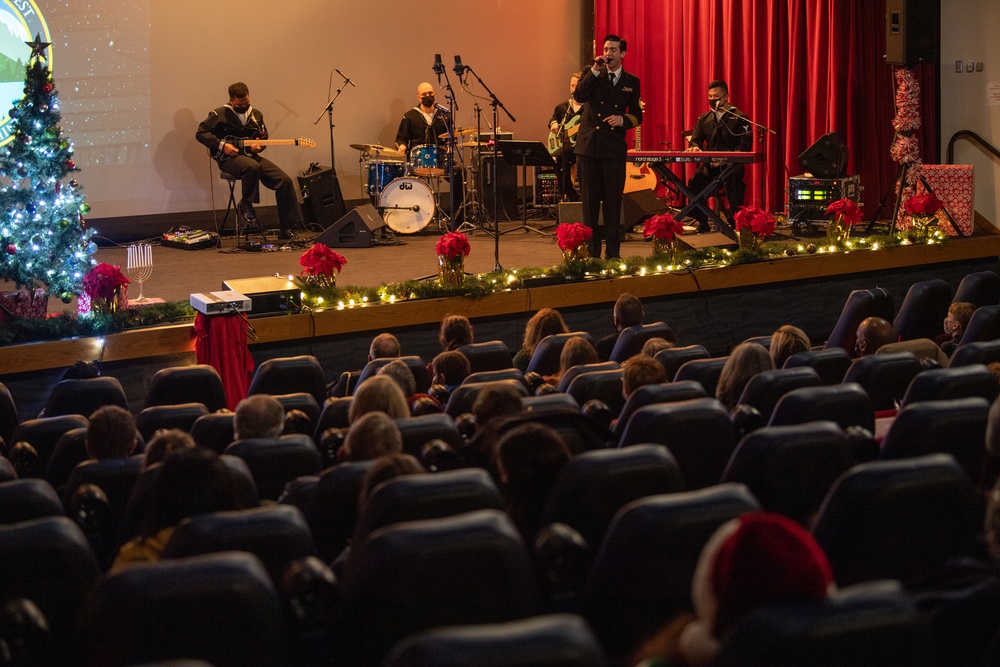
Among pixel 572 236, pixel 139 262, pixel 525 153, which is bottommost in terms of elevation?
pixel 139 262

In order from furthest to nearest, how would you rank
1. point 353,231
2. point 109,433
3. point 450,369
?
1. point 353,231
2. point 450,369
3. point 109,433

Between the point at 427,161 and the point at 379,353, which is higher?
the point at 427,161

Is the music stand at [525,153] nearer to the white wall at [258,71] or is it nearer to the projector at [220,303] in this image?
the white wall at [258,71]

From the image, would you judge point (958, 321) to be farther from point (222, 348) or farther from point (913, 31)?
point (913, 31)

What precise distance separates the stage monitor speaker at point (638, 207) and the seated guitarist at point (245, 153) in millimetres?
3135

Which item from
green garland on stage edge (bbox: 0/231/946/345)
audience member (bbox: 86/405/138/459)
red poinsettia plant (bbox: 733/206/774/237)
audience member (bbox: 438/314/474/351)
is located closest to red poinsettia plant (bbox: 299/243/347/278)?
green garland on stage edge (bbox: 0/231/946/345)

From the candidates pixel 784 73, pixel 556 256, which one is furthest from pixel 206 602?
pixel 784 73

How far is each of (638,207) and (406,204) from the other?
86.5 inches

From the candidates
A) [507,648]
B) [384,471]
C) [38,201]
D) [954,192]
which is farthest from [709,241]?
[507,648]

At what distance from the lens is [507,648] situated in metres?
1.43

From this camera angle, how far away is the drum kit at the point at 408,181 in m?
10.6

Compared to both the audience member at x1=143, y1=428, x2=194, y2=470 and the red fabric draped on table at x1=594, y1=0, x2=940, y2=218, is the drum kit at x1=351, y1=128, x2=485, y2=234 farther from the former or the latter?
the audience member at x1=143, y1=428, x2=194, y2=470

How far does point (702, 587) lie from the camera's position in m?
1.59

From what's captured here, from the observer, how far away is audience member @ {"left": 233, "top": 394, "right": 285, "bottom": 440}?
3.48m
